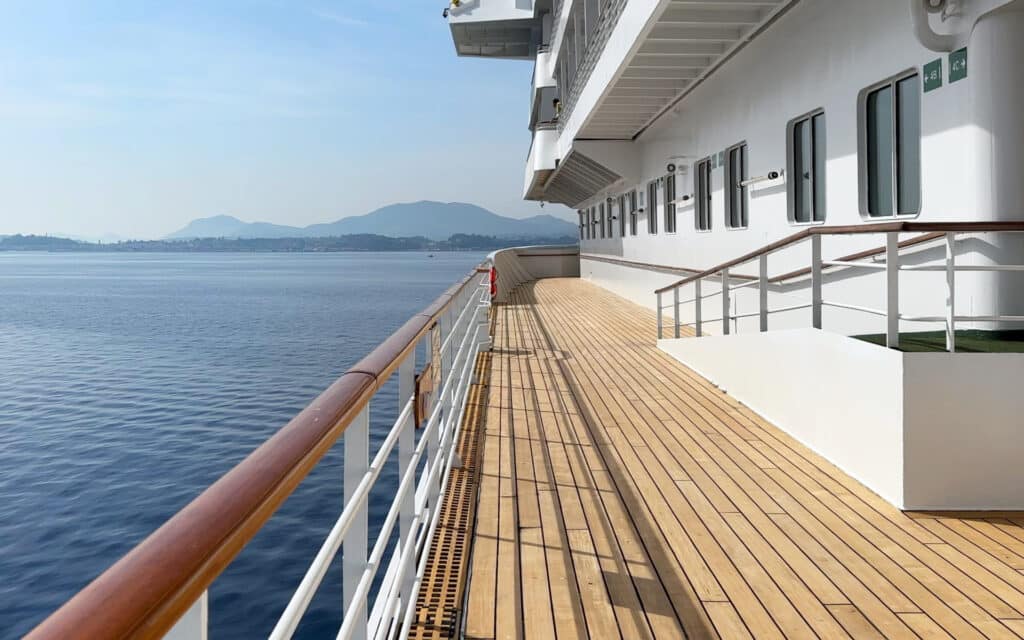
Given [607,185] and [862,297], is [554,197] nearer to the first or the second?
[607,185]

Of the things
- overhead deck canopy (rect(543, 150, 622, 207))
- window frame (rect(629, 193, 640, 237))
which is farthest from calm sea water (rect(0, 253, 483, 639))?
overhead deck canopy (rect(543, 150, 622, 207))

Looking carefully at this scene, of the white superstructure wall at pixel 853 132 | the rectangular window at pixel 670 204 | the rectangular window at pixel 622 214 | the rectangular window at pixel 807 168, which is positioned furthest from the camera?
the rectangular window at pixel 622 214

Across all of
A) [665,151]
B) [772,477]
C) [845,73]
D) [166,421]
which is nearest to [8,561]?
[166,421]

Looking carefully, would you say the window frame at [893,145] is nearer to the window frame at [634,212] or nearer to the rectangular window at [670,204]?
the rectangular window at [670,204]

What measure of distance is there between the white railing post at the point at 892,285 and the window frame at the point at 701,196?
7719 mm

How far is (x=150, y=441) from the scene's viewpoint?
1320cm

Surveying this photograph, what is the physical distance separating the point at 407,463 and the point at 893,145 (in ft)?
16.8

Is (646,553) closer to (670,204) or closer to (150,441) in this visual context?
(150,441)

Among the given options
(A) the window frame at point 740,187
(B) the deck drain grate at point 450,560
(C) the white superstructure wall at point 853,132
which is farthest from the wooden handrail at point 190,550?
(A) the window frame at point 740,187

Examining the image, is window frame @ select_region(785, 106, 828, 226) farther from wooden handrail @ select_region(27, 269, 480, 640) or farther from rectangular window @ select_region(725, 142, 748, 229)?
wooden handrail @ select_region(27, 269, 480, 640)

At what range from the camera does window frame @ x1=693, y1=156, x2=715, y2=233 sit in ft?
39.7

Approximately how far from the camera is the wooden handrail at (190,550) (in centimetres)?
76

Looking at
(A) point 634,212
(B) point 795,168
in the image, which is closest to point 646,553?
(B) point 795,168

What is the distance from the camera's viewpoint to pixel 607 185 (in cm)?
2042
